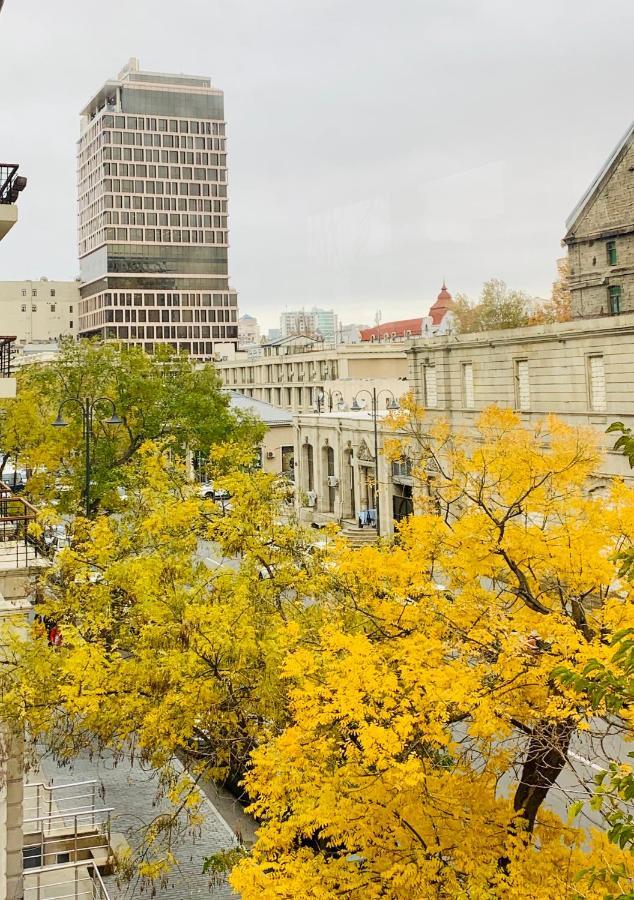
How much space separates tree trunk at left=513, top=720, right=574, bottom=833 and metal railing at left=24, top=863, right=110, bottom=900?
253 inches

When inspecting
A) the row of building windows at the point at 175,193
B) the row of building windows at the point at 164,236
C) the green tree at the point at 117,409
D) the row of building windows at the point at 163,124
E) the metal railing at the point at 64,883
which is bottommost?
the metal railing at the point at 64,883

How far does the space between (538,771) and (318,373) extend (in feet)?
271

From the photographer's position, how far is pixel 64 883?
1364cm

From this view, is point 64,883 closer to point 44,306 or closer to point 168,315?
point 168,315

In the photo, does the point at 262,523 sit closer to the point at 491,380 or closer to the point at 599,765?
the point at 599,765

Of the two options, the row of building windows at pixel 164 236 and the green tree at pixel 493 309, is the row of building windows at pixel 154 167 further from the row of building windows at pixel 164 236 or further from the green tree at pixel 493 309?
the green tree at pixel 493 309

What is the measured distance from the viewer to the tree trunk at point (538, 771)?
419 inches

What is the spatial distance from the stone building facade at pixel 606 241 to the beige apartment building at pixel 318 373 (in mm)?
26316

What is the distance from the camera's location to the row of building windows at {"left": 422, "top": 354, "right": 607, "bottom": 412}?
37.3 metres

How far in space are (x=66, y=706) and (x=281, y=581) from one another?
13.0ft

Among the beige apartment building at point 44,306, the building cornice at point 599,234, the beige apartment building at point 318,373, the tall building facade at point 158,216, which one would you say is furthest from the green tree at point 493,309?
the beige apartment building at point 44,306

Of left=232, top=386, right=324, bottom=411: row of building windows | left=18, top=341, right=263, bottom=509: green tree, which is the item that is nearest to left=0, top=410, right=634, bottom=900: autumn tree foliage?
left=18, top=341, right=263, bottom=509: green tree

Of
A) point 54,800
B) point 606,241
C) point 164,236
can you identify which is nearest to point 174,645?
point 54,800

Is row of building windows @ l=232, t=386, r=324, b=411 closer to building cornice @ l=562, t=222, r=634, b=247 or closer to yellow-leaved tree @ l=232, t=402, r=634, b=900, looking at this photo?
building cornice @ l=562, t=222, r=634, b=247
